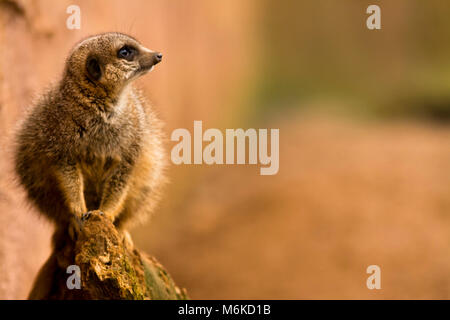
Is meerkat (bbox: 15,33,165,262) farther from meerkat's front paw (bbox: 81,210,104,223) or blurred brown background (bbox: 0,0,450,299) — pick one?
blurred brown background (bbox: 0,0,450,299)

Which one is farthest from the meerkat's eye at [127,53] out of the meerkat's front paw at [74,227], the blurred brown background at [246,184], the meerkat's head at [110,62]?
the meerkat's front paw at [74,227]

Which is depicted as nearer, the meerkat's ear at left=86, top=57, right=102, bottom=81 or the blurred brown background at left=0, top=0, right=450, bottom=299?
the meerkat's ear at left=86, top=57, right=102, bottom=81

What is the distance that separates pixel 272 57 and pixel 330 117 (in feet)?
10.4

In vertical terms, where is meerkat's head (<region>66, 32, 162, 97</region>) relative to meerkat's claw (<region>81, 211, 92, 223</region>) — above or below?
above

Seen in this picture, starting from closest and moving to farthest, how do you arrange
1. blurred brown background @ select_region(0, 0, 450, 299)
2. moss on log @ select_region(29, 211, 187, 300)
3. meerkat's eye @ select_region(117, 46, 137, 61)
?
moss on log @ select_region(29, 211, 187, 300) < meerkat's eye @ select_region(117, 46, 137, 61) < blurred brown background @ select_region(0, 0, 450, 299)

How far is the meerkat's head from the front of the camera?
1813 millimetres

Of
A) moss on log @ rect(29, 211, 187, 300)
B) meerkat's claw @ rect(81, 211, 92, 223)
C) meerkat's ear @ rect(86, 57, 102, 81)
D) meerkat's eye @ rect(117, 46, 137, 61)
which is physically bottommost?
moss on log @ rect(29, 211, 187, 300)

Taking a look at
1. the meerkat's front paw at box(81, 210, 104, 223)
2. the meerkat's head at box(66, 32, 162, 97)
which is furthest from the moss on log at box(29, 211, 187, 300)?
the meerkat's head at box(66, 32, 162, 97)

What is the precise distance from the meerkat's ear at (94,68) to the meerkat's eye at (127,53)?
0.08 meters

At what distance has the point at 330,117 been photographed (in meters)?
10.8

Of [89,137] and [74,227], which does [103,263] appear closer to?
[74,227]

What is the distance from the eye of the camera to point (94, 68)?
1844 mm

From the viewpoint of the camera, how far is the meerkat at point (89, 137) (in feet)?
6.01

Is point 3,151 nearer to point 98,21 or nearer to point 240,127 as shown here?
point 98,21
